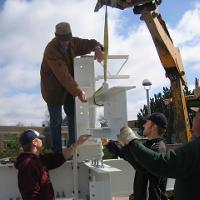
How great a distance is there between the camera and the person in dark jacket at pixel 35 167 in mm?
4281

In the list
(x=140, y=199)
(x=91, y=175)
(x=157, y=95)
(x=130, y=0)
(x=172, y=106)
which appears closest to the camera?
(x=140, y=199)

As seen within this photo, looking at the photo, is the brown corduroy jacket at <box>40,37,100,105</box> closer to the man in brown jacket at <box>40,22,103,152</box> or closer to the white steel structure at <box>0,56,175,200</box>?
the man in brown jacket at <box>40,22,103,152</box>

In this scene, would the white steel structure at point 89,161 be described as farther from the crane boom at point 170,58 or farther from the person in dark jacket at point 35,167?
the crane boom at point 170,58

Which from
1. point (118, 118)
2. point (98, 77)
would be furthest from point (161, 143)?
point (98, 77)

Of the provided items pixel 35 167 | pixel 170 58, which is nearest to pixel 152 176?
pixel 35 167

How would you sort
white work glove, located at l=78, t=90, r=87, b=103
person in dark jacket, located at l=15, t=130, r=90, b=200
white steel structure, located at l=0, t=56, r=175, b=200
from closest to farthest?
person in dark jacket, located at l=15, t=130, r=90, b=200, white steel structure, located at l=0, t=56, r=175, b=200, white work glove, located at l=78, t=90, r=87, b=103

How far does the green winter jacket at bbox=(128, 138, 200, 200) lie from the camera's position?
2.88 m

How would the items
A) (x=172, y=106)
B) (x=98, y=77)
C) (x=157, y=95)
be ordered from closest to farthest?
(x=98, y=77), (x=172, y=106), (x=157, y=95)

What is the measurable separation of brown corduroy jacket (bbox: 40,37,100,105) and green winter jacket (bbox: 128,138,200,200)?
202 cm

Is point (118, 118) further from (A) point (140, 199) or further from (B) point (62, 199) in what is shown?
(B) point (62, 199)

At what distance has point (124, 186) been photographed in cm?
526

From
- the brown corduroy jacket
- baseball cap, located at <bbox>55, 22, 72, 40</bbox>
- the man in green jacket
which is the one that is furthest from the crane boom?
the man in green jacket

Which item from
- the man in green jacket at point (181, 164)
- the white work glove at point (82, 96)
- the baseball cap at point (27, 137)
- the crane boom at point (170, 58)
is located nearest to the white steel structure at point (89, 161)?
the white work glove at point (82, 96)

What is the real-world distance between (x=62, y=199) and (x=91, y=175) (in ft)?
1.51
